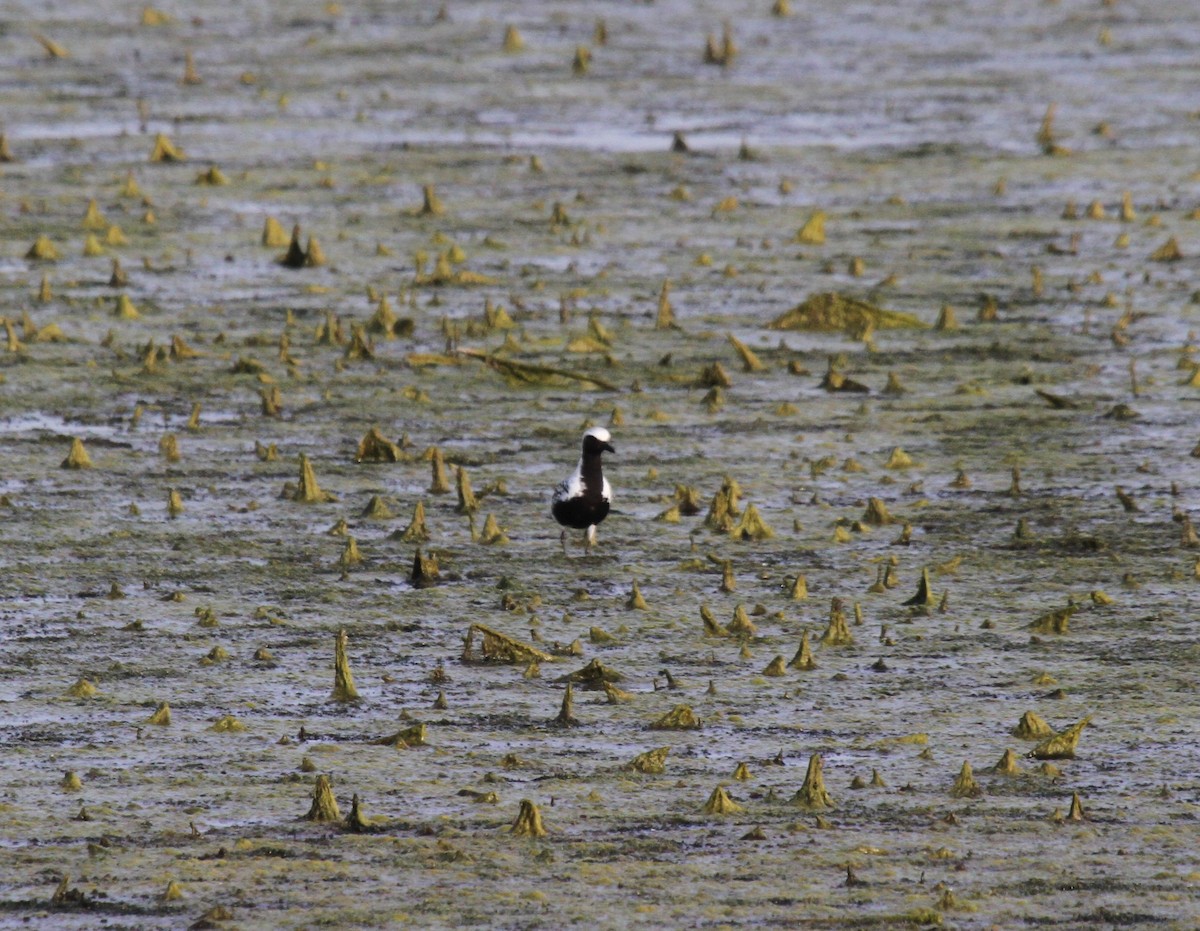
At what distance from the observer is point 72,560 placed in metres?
9.59

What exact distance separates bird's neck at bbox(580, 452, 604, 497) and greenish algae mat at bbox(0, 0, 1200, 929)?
289mm

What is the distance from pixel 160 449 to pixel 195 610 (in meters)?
2.44

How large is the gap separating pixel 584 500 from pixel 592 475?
166 millimetres

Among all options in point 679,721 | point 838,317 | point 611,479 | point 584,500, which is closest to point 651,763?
point 679,721

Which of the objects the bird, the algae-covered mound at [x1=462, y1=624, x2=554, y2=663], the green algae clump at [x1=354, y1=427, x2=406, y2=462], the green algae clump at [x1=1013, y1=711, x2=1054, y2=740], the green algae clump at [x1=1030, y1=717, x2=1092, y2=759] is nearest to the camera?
the green algae clump at [x1=1030, y1=717, x2=1092, y2=759]

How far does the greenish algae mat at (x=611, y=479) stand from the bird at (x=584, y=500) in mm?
135

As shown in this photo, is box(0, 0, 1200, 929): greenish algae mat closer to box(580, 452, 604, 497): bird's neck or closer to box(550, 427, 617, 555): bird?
box(550, 427, 617, 555): bird

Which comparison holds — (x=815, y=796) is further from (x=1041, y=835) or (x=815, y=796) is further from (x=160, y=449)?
(x=160, y=449)

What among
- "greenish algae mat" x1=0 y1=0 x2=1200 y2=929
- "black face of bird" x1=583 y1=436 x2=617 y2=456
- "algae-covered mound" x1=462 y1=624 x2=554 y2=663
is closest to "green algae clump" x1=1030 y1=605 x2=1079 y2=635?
"greenish algae mat" x1=0 y1=0 x2=1200 y2=929

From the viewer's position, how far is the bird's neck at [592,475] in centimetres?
983

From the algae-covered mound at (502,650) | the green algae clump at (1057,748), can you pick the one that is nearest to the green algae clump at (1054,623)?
the green algae clump at (1057,748)

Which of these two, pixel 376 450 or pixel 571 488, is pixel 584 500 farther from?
pixel 376 450

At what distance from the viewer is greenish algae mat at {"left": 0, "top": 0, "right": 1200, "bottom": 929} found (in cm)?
666

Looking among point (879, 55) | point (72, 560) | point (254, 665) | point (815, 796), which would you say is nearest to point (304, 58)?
point (879, 55)
